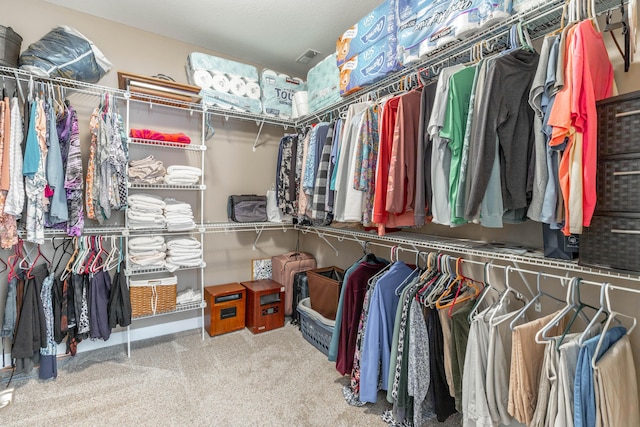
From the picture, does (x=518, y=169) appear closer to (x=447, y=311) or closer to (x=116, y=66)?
(x=447, y=311)

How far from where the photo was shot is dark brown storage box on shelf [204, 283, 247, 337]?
2807 millimetres

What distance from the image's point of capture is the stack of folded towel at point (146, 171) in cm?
248

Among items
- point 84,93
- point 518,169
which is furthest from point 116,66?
point 518,169

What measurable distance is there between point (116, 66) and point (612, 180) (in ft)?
11.0

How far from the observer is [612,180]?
111 centimetres

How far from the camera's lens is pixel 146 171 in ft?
8.26

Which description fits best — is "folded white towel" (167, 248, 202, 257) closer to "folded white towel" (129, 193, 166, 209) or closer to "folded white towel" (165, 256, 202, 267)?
"folded white towel" (165, 256, 202, 267)

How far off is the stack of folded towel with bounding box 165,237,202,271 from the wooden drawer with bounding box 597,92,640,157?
2677mm

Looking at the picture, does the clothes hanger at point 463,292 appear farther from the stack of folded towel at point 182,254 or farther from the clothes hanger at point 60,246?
the clothes hanger at point 60,246

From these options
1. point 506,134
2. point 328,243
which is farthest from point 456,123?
point 328,243

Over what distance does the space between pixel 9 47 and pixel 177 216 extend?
1472mm

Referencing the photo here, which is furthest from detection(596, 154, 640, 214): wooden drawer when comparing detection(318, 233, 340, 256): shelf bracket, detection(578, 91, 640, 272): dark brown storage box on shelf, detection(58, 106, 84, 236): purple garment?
detection(58, 106, 84, 236): purple garment

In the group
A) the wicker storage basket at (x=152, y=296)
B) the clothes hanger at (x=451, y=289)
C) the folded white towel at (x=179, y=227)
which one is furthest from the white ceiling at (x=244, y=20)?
the wicker storage basket at (x=152, y=296)

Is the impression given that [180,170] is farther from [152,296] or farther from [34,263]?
[34,263]
